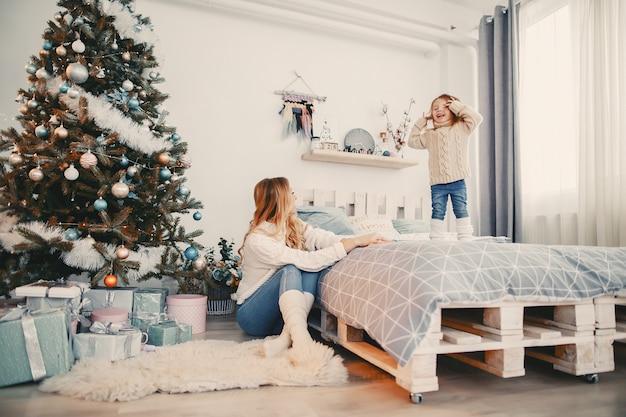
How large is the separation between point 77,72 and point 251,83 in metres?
1.56

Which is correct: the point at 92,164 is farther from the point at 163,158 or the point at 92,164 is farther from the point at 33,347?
the point at 33,347

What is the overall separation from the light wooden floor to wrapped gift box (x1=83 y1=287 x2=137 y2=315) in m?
0.71

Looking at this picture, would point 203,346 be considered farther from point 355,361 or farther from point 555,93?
point 555,93

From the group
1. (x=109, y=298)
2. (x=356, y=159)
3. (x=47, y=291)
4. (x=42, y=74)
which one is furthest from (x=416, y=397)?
(x=356, y=159)

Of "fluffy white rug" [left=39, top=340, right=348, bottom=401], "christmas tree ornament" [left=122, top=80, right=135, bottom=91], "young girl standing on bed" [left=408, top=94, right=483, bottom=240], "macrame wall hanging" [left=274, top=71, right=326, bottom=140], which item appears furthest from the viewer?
"macrame wall hanging" [left=274, top=71, right=326, bottom=140]

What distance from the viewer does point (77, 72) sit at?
6.70ft

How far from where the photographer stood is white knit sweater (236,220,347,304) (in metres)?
1.83

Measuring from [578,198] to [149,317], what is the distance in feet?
9.31

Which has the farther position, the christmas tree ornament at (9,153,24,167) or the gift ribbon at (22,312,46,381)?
the christmas tree ornament at (9,153,24,167)

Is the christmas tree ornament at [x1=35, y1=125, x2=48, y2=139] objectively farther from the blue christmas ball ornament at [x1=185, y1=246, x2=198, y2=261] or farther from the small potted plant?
the small potted plant

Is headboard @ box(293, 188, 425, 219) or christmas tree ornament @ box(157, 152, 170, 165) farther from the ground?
christmas tree ornament @ box(157, 152, 170, 165)

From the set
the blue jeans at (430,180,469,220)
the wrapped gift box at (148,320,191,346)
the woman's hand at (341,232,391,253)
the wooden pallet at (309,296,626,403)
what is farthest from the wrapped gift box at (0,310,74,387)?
the blue jeans at (430,180,469,220)

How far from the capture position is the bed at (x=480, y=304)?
3.98 ft

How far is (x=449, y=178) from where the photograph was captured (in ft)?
8.88
